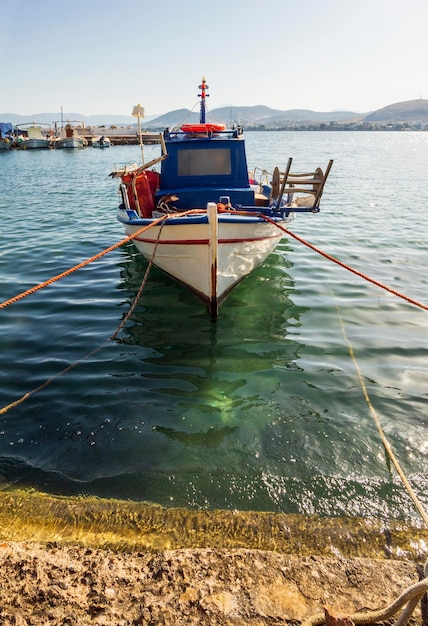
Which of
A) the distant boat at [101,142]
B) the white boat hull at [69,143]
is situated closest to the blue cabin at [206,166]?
the white boat hull at [69,143]

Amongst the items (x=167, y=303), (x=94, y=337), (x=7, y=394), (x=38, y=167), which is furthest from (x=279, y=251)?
(x=38, y=167)

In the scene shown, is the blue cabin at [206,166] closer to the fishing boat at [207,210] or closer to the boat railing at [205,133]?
the fishing boat at [207,210]

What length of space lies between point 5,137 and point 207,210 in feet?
235

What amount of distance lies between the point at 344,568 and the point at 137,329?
507 cm

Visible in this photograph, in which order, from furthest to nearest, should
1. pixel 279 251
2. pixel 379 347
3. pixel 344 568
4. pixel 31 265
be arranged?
pixel 279 251
pixel 31 265
pixel 379 347
pixel 344 568

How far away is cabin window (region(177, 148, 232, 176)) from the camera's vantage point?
9.97m

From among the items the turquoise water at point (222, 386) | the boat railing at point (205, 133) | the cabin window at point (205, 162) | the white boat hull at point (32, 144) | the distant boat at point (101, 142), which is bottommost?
the turquoise water at point (222, 386)

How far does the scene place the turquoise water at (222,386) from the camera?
399cm

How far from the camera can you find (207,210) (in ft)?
22.1

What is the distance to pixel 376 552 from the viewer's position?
10.6ft

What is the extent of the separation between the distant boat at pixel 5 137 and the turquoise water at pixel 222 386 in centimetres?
5667

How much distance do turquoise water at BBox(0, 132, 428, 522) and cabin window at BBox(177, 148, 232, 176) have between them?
8.90ft

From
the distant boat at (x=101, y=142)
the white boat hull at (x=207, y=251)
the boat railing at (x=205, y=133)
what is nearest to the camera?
the white boat hull at (x=207, y=251)

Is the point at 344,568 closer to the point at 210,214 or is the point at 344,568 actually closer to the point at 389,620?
the point at 389,620
